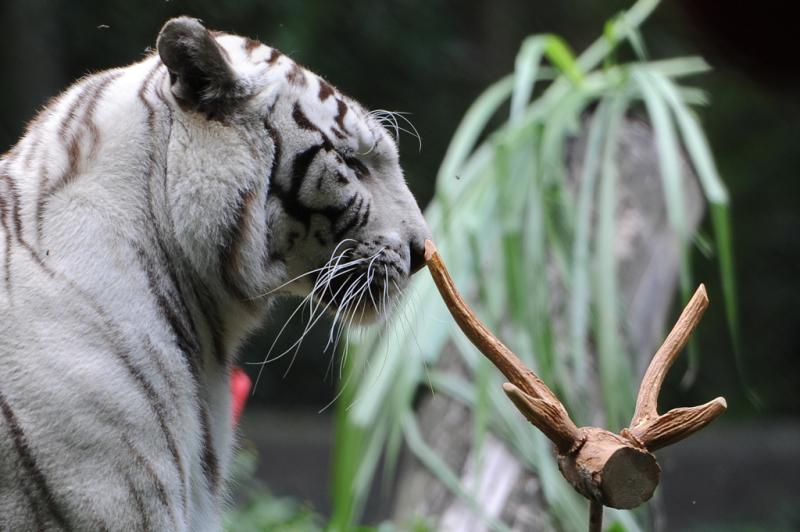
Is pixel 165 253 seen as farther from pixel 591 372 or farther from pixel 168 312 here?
pixel 591 372

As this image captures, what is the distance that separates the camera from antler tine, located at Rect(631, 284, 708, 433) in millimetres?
936

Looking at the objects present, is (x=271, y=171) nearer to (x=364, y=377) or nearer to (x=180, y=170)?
(x=180, y=170)

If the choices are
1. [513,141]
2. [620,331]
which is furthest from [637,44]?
[620,331]

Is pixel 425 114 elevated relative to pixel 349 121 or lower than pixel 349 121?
lower

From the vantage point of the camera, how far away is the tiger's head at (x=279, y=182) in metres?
1.14

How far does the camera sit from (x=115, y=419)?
1021mm

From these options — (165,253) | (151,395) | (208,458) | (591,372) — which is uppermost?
(165,253)

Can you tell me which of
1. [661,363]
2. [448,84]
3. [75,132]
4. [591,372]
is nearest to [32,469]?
[75,132]

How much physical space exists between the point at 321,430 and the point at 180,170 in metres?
3.82

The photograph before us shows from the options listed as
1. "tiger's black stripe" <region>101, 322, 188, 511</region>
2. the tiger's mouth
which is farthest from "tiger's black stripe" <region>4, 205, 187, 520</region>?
the tiger's mouth

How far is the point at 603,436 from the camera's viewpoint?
0.89m

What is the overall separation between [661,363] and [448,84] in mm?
3926

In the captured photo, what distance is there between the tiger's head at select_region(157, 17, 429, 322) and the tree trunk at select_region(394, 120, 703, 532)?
0.92 meters

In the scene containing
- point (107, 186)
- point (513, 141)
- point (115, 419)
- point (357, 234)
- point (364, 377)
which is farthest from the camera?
point (513, 141)
